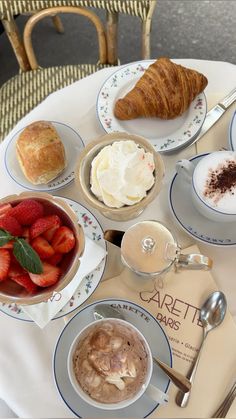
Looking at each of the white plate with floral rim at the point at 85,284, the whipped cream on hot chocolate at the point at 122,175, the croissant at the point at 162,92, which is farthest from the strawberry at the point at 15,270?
the croissant at the point at 162,92

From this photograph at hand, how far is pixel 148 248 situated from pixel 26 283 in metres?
0.26

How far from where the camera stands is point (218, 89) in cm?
113

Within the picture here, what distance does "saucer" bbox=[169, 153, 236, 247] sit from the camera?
0.92 m

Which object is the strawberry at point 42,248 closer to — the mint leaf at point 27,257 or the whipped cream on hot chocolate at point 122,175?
the mint leaf at point 27,257

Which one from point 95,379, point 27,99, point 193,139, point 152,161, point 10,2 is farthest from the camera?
point 27,99

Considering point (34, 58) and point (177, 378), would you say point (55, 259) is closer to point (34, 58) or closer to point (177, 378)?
point (177, 378)

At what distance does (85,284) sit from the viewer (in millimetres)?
893

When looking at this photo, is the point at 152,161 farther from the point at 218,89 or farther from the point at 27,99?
the point at 27,99

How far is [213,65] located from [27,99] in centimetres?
67

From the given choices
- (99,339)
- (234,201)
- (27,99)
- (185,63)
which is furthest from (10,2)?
(99,339)

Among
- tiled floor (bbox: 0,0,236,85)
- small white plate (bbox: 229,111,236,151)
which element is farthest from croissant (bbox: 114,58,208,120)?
tiled floor (bbox: 0,0,236,85)

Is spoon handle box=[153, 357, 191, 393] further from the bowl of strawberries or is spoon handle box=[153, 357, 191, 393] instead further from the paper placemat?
the bowl of strawberries

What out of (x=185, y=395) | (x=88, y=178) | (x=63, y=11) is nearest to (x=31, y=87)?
(x=63, y=11)

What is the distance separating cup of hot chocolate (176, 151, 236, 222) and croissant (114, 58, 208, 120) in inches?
6.9
